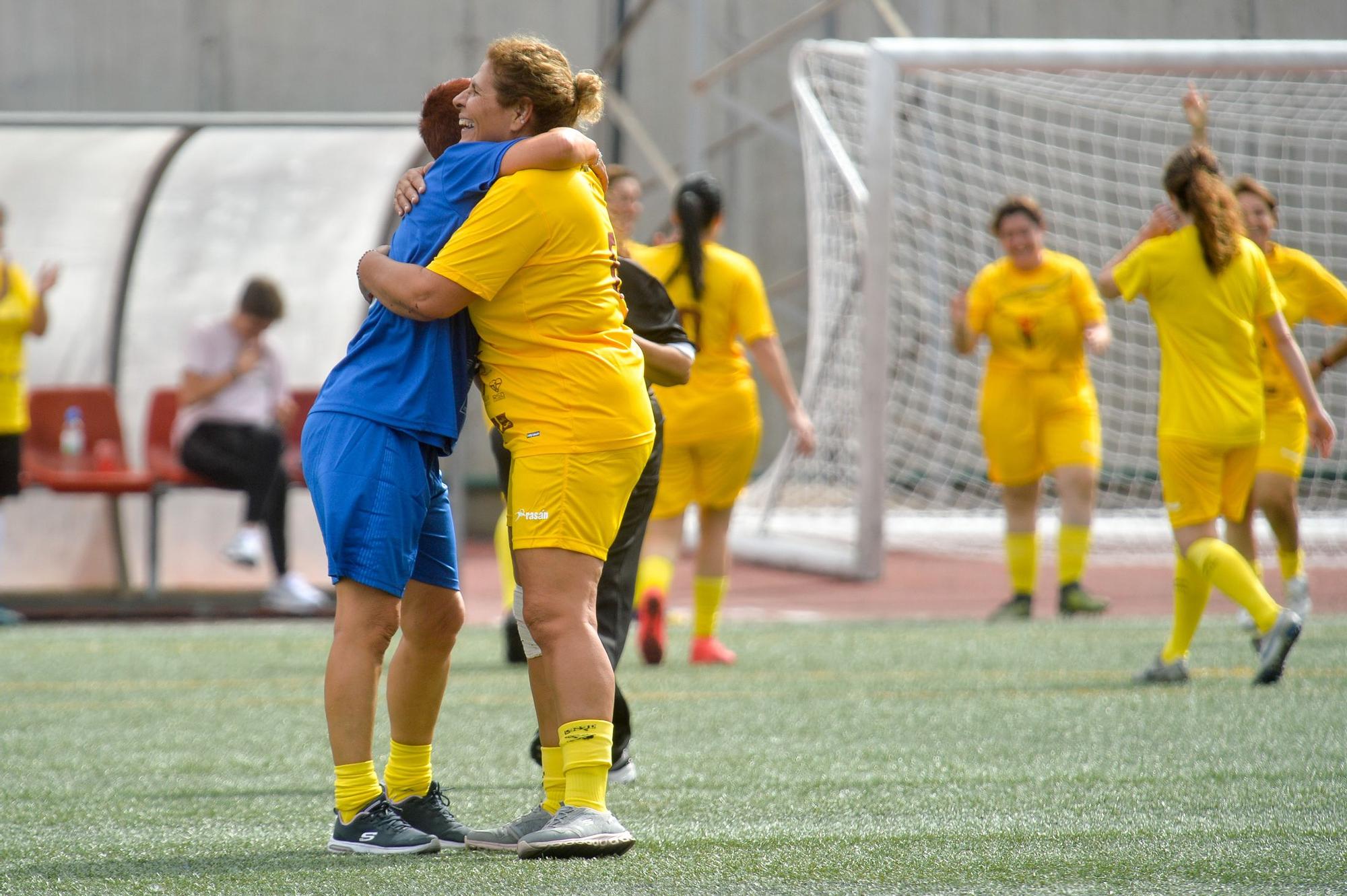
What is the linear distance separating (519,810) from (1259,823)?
176 centimetres

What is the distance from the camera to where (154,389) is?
9828 mm

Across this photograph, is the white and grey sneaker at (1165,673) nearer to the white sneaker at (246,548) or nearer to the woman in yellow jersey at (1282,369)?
the woman in yellow jersey at (1282,369)

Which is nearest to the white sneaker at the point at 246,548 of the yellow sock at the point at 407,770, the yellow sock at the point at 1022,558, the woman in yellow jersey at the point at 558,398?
the yellow sock at the point at 1022,558

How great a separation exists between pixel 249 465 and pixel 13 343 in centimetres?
147

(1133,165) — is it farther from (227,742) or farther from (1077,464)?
(227,742)

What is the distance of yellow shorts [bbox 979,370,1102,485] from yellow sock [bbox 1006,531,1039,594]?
0.95 feet

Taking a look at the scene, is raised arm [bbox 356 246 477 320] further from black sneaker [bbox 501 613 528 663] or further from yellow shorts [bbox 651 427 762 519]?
yellow shorts [bbox 651 427 762 519]

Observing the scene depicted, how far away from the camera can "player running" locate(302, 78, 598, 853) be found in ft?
10.9

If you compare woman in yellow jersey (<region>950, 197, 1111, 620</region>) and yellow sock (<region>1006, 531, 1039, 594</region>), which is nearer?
woman in yellow jersey (<region>950, 197, 1111, 620</region>)

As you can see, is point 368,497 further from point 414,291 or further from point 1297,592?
point 1297,592

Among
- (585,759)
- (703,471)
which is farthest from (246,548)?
(585,759)

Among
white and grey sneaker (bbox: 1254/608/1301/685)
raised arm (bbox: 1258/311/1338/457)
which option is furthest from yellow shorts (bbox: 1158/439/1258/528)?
white and grey sneaker (bbox: 1254/608/1301/685)

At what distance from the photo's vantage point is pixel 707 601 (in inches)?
274

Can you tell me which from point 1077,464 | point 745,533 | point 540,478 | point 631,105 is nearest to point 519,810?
point 540,478
